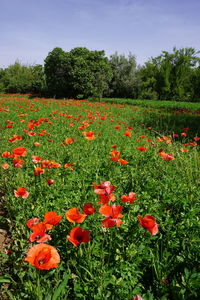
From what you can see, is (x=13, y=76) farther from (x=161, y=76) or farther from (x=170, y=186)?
(x=170, y=186)

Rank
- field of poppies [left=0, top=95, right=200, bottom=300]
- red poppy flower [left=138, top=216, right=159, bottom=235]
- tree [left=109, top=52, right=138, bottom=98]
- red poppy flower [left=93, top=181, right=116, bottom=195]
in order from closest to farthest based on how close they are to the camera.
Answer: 1. red poppy flower [left=138, top=216, right=159, bottom=235]
2. field of poppies [left=0, top=95, right=200, bottom=300]
3. red poppy flower [left=93, top=181, right=116, bottom=195]
4. tree [left=109, top=52, right=138, bottom=98]

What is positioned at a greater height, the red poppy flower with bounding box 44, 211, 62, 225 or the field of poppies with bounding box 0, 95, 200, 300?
the red poppy flower with bounding box 44, 211, 62, 225

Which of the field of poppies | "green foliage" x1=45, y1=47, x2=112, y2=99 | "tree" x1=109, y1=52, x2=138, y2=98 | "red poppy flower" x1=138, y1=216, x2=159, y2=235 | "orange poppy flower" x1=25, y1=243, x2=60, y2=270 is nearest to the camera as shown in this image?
"orange poppy flower" x1=25, y1=243, x2=60, y2=270

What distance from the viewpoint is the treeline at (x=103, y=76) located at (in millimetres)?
30625

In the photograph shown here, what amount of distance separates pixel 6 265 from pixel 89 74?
102 feet

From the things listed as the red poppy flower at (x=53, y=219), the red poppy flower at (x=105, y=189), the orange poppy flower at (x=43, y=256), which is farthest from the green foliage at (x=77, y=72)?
the orange poppy flower at (x=43, y=256)

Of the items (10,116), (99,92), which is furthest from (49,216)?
(99,92)

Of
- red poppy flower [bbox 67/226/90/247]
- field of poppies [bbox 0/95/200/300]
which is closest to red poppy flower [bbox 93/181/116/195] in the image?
field of poppies [bbox 0/95/200/300]

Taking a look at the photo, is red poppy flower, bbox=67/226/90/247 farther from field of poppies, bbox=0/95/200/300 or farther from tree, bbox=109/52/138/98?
tree, bbox=109/52/138/98

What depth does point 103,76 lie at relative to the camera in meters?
31.0

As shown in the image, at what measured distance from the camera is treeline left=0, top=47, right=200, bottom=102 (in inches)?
1206

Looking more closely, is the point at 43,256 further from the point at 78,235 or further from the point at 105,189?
the point at 105,189

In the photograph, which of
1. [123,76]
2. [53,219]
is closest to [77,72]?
[123,76]

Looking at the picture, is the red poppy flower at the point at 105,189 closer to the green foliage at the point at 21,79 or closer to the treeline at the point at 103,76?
the treeline at the point at 103,76
